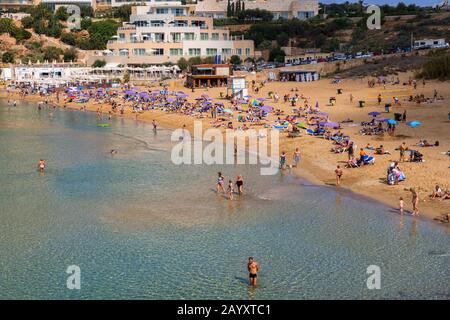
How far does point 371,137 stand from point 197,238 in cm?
1876

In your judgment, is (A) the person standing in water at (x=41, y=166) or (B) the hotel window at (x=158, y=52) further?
(B) the hotel window at (x=158, y=52)

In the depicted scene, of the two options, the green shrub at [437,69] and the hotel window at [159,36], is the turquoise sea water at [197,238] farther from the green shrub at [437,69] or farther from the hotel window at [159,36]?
the hotel window at [159,36]

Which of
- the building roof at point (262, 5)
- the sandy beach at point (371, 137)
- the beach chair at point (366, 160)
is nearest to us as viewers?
the sandy beach at point (371, 137)

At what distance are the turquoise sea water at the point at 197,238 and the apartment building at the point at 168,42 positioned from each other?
57.8m

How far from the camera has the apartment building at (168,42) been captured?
297 feet

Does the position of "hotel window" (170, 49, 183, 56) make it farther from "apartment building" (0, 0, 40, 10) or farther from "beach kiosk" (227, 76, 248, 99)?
"apartment building" (0, 0, 40, 10)

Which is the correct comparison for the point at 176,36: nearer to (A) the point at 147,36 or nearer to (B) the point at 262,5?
(A) the point at 147,36

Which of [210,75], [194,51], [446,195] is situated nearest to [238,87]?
[210,75]

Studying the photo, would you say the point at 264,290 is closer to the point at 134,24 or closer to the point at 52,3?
the point at 134,24

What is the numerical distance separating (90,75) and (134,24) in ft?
60.6

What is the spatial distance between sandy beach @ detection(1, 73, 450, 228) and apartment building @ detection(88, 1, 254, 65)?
2467cm

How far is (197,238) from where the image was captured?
22656 millimetres

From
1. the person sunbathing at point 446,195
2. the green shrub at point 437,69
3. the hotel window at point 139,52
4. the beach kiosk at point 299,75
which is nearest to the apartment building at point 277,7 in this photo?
the hotel window at point 139,52

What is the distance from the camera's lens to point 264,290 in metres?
18.2
